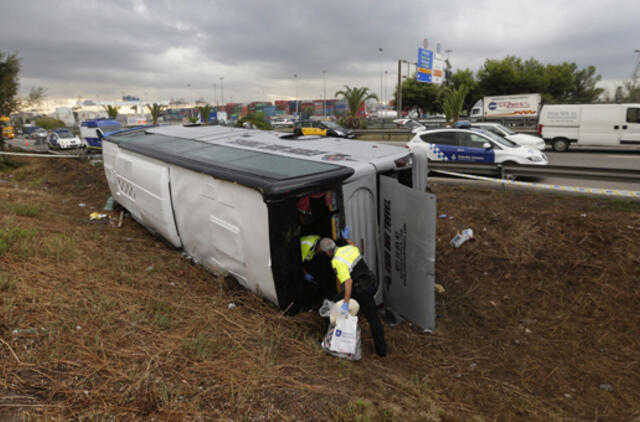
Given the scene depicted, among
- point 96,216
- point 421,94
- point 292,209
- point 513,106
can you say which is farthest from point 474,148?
point 421,94

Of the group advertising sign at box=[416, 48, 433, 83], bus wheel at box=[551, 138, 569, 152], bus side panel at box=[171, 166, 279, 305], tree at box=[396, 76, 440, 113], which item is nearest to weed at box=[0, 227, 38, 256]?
bus side panel at box=[171, 166, 279, 305]

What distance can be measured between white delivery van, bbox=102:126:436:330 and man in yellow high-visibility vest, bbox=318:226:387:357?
12.3 inches

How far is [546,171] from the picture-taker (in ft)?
28.6

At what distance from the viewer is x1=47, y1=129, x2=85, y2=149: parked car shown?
25.9 metres

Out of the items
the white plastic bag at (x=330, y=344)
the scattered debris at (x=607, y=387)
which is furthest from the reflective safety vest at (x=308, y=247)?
the scattered debris at (x=607, y=387)

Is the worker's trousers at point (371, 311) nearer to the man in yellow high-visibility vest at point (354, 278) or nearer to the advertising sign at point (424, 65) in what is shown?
the man in yellow high-visibility vest at point (354, 278)

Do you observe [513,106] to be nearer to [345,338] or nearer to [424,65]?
[424,65]

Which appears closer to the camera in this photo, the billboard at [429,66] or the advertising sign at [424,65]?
the advertising sign at [424,65]

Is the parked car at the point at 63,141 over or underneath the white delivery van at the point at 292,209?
over

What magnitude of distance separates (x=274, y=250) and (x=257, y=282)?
2.28 feet

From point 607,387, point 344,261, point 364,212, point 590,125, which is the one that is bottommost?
point 607,387

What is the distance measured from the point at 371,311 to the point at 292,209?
1.44m

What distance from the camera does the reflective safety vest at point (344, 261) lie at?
401cm

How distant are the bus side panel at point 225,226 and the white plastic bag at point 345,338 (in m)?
0.83
